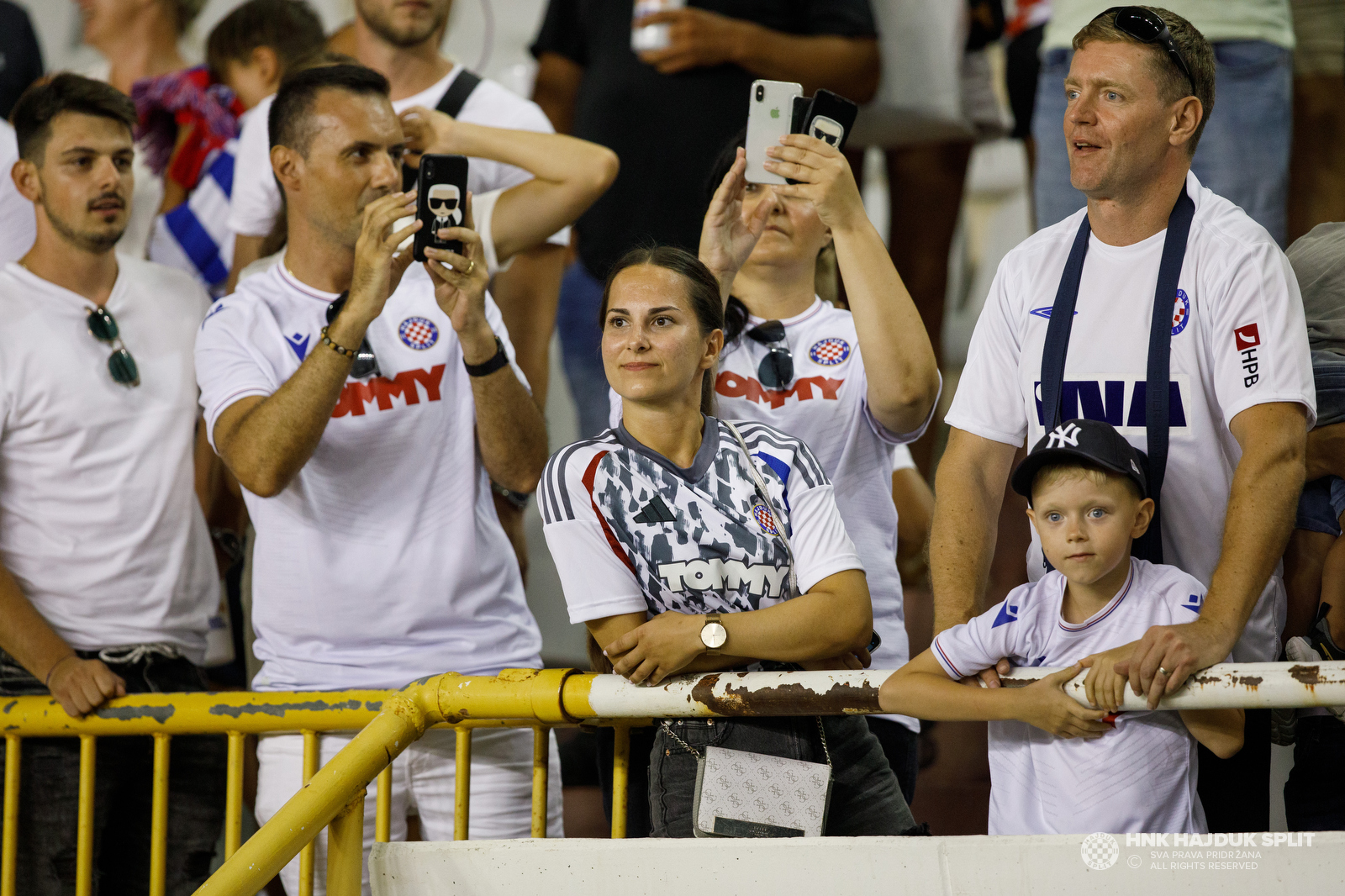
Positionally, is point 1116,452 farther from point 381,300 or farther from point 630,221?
point 630,221

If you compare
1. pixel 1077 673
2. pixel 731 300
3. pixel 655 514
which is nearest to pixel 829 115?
pixel 731 300

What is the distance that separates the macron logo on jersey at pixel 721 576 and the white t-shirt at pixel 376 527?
829 mm

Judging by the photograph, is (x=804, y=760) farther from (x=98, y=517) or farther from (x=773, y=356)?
(x=98, y=517)

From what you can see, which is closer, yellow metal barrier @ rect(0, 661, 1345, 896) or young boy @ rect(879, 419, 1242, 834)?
yellow metal barrier @ rect(0, 661, 1345, 896)

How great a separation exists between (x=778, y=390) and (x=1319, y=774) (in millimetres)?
1173

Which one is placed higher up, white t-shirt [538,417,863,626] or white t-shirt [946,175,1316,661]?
white t-shirt [946,175,1316,661]

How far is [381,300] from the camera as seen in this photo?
2.88 metres

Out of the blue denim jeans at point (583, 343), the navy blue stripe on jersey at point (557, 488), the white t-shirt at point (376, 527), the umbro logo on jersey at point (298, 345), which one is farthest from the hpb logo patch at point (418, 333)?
the blue denim jeans at point (583, 343)

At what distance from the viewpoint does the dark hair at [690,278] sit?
2.54m

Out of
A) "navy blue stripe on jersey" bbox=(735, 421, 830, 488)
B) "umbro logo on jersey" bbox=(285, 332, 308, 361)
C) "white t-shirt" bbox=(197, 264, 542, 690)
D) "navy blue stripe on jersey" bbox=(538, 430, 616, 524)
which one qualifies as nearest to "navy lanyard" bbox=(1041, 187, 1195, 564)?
"navy blue stripe on jersey" bbox=(735, 421, 830, 488)

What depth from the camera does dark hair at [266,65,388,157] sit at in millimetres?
3275

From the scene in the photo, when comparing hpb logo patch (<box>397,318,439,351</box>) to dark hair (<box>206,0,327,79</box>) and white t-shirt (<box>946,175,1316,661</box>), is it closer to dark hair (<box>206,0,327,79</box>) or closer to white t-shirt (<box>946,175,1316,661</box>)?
white t-shirt (<box>946,175,1316,661</box>)

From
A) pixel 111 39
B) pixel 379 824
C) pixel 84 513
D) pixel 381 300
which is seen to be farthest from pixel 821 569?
pixel 111 39

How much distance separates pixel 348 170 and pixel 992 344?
1557mm
